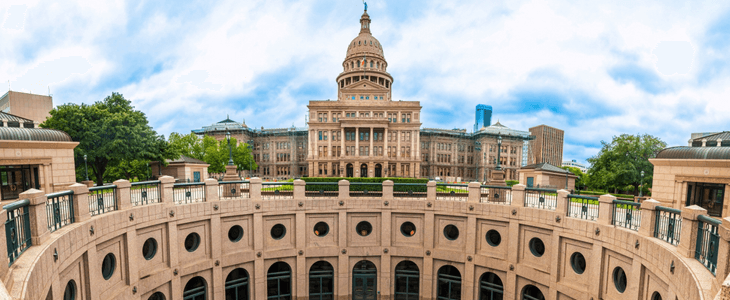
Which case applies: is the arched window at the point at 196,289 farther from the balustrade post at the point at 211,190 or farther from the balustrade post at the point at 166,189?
the balustrade post at the point at 166,189

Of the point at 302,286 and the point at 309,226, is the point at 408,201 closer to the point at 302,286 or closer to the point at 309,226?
the point at 309,226

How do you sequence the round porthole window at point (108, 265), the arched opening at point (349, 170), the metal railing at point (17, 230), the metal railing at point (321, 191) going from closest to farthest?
the metal railing at point (17, 230), the round porthole window at point (108, 265), the metal railing at point (321, 191), the arched opening at point (349, 170)

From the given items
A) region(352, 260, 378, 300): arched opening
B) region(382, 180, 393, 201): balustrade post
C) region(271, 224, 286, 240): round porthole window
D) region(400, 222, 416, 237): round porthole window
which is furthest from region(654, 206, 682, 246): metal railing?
region(271, 224, 286, 240): round porthole window

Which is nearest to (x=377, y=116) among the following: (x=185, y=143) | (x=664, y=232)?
(x=185, y=143)

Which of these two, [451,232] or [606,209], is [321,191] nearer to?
[451,232]

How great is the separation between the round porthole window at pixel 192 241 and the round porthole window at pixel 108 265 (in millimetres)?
3239

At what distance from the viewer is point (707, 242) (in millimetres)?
6812

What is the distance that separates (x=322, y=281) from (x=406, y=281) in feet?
17.8

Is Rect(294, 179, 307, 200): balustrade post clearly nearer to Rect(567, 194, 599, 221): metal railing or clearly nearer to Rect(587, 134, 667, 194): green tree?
Rect(567, 194, 599, 221): metal railing

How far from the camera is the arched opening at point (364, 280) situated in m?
17.3

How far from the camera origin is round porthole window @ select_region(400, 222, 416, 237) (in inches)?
668

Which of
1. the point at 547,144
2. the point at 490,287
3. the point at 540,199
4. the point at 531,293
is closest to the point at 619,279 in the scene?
the point at 540,199

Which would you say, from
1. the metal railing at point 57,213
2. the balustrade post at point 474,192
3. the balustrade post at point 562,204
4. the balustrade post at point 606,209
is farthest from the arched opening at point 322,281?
the balustrade post at point 606,209

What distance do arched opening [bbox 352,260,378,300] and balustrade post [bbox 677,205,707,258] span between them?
45.3 ft
